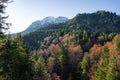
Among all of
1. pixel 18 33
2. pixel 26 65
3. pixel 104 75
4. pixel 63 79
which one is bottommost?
pixel 63 79

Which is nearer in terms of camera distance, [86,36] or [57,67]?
[57,67]

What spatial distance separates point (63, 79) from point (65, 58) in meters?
8.98

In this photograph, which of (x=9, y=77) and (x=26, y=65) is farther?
(x=26, y=65)

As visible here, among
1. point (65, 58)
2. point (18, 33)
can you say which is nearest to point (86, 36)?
point (65, 58)

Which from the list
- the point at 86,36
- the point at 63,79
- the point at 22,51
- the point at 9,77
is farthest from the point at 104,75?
the point at 86,36

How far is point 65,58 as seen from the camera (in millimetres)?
119500

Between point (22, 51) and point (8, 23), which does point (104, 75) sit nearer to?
point (22, 51)

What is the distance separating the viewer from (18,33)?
51156 mm

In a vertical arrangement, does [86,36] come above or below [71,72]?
above

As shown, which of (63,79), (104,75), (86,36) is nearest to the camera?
(104,75)

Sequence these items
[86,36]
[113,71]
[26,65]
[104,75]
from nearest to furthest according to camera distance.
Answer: [26,65] < [113,71] < [104,75] < [86,36]

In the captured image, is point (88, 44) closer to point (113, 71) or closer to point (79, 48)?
point (79, 48)

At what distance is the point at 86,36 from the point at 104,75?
281 feet

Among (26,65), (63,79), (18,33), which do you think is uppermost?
(18,33)
